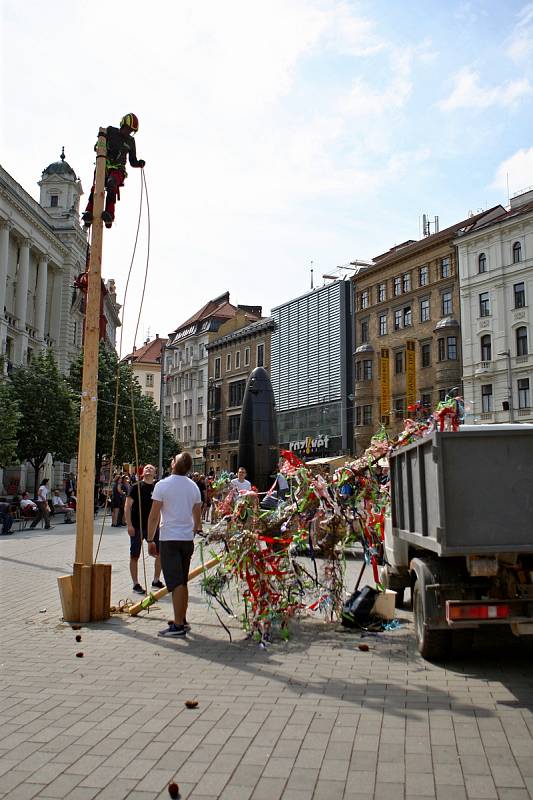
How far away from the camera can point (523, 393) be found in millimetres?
41094

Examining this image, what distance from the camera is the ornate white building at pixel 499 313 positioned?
41.4 meters

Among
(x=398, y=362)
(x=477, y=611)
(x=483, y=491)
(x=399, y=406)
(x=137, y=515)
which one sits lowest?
(x=477, y=611)

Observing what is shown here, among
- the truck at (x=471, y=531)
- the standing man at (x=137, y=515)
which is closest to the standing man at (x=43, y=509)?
the standing man at (x=137, y=515)

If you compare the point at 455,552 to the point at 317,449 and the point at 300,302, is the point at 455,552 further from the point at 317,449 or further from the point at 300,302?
the point at 300,302

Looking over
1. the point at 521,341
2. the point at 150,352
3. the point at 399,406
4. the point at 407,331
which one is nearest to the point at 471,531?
the point at 521,341

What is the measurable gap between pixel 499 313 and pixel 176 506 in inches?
1520

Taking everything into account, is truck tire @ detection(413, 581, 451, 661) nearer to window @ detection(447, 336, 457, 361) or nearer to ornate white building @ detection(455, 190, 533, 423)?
ornate white building @ detection(455, 190, 533, 423)

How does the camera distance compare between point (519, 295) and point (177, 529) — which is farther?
point (519, 295)

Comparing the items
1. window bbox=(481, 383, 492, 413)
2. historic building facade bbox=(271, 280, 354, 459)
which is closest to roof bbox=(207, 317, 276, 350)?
historic building facade bbox=(271, 280, 354, 459)

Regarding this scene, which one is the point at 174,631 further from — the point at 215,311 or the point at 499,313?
the point at 215,311

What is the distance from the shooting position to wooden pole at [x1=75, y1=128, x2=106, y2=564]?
8.38m

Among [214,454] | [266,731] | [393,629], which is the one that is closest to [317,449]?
[214,454]

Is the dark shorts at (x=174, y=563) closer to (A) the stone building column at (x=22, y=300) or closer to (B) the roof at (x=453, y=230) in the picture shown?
(B) the roof at (x=453, y=230)

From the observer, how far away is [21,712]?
5.04 meters
